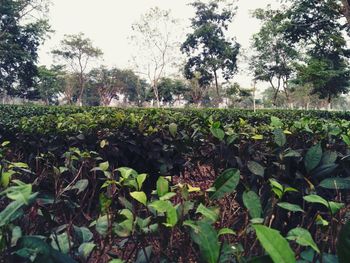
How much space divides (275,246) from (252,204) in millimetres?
430

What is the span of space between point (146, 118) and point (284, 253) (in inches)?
129

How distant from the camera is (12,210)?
738mm

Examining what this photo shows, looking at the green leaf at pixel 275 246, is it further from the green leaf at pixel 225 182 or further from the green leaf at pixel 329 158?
the green leaf at pixel 329 158

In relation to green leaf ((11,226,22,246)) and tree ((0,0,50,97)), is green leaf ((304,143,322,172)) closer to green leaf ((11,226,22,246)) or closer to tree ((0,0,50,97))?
green leaf ((11,226,22,246))

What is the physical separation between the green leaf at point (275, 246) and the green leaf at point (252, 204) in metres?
0.41

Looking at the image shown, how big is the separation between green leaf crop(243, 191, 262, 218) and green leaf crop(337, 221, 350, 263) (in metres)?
0.39

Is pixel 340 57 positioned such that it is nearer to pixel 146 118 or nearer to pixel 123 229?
pixel 146 118

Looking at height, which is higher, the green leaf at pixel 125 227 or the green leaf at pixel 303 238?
the green leaf at pixel 303 238

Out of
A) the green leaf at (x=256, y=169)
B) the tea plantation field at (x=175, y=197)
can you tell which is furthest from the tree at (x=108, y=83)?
the green leaf at (x=256, y=169)

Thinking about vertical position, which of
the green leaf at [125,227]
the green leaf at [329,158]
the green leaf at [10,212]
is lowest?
the green leaf at [125,227]

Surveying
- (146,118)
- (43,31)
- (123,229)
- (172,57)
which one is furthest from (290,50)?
(123,229)

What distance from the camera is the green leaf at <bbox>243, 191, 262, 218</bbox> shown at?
1042mm

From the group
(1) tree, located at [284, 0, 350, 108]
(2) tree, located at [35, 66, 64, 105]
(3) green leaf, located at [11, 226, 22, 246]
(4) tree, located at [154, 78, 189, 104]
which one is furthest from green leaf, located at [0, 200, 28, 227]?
(2) tree, located at [35, 66, 64, 105]

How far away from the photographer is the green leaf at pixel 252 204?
1042mm
